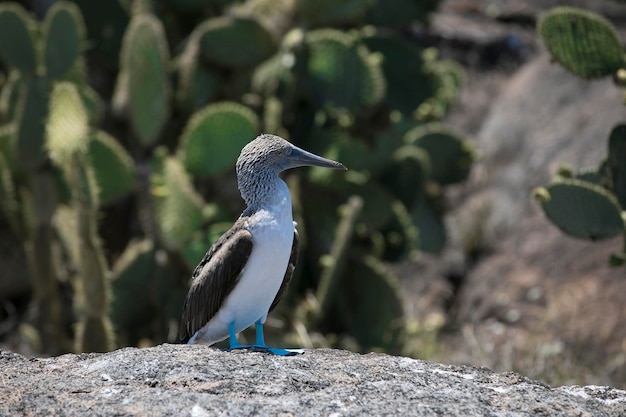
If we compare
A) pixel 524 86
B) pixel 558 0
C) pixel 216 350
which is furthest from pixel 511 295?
pixel 216 350

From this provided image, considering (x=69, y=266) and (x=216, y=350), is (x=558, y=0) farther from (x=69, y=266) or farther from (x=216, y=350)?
(x=216, y=350)

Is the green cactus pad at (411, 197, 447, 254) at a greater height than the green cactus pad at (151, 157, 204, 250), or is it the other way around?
the green cactus pad at (151, 157, 204, 250)

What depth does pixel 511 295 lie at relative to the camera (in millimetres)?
12359

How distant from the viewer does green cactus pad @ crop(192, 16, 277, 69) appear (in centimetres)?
1050

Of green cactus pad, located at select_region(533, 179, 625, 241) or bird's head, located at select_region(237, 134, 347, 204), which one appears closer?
bird's head, located at select_region(237, 134, 347, 204)

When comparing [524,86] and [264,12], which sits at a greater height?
[264,12]

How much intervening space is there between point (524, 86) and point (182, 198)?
6.98 metres

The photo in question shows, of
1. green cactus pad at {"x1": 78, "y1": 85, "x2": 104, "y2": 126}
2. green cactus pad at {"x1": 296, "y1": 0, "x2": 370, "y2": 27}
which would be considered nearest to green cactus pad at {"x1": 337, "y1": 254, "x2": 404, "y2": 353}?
green cactus pad at {"x1": 296, "y1": 0, "x2": 370, "y2": 27}

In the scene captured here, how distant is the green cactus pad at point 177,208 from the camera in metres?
9.51

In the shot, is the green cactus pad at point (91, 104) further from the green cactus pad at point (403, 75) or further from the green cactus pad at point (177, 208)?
the green cactus pad at point (403, 75)

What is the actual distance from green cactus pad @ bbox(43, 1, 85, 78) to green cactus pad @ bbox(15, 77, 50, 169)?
0.17 metres

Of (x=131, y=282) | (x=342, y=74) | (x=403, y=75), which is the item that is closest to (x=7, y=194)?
(x=131, y=282)

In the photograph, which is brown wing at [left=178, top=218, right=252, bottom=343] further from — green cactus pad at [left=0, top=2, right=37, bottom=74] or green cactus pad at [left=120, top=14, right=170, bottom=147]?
green cactus pad at [left=0, top=2, right=37, bottom=74]

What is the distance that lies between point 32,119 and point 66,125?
0.62 meters
